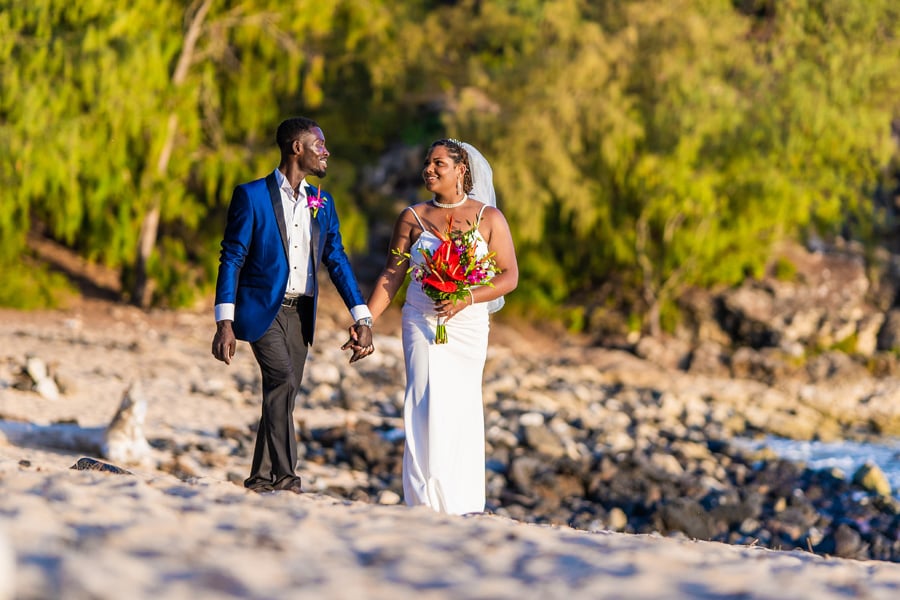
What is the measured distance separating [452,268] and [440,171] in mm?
549

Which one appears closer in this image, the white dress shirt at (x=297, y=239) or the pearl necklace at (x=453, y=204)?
the white dress shirt at (x=297, y=239)

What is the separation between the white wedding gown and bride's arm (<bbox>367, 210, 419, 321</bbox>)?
0.09 meters

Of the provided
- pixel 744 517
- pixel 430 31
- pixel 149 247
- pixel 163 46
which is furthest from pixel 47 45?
pixel 744 517

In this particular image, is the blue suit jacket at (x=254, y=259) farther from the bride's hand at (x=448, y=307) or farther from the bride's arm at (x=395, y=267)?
the bride's hand at (x=448, y=307)

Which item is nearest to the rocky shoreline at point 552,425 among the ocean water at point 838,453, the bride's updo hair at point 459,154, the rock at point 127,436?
the rock at point 127,436

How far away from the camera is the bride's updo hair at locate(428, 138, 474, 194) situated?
6.23 meters

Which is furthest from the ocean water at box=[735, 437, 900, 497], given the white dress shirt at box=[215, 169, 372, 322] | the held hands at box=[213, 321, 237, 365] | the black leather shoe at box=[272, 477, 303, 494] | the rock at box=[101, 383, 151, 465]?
the held hands at box=[213, 321, 237, 365]

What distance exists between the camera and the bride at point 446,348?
6230 millimetres

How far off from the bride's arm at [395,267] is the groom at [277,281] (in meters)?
0.32

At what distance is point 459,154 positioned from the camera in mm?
6277

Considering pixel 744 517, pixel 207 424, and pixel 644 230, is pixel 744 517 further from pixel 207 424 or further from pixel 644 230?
pixel 644 230

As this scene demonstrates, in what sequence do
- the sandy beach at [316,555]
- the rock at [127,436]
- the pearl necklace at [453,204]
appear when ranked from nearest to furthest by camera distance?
1. the sandy beach at [316,555]
2. the pearl necklace at [453,204]
3. the rock at [127,436]

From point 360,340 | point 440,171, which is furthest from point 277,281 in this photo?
point 440,171

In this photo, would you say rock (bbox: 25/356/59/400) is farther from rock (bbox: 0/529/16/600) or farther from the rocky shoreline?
rock (bbox: 0/529/16/600)
